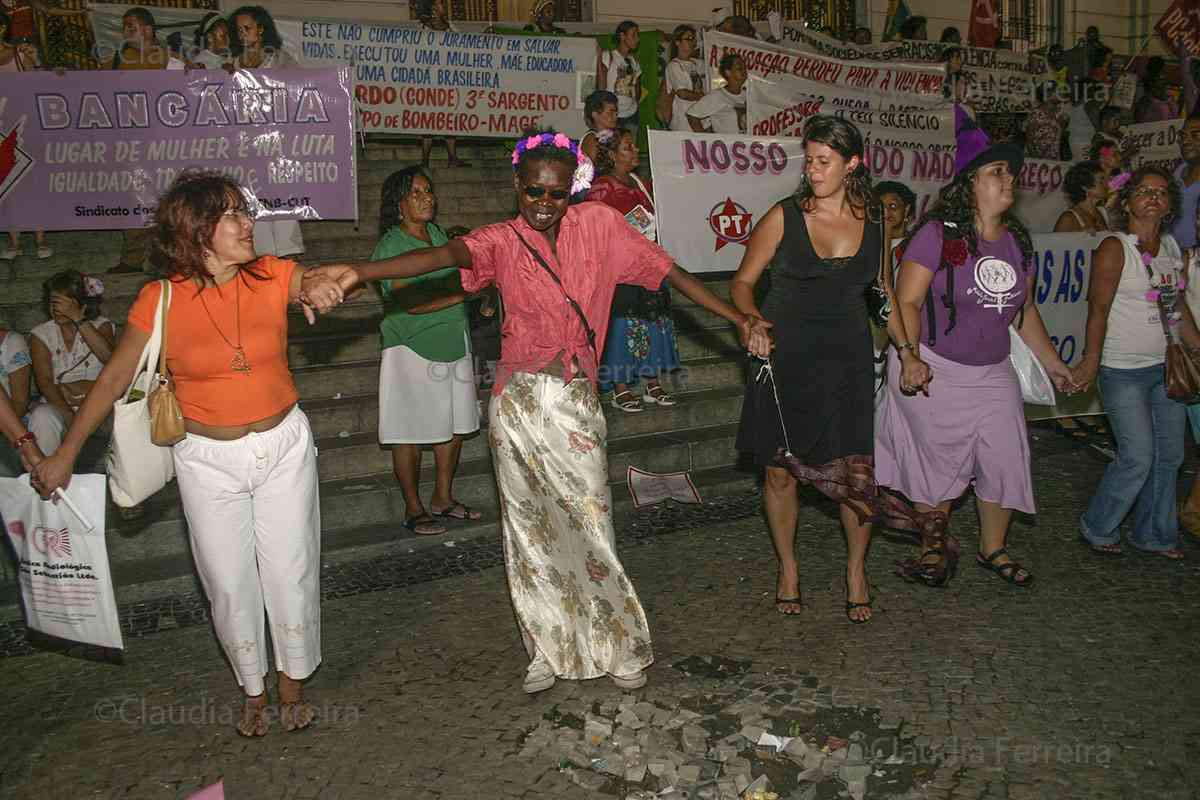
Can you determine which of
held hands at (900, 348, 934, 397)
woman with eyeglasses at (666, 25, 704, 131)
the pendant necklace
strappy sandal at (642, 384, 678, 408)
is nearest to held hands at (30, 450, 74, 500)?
the pendant necklace

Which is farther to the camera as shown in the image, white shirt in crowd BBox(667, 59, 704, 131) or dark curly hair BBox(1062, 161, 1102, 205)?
white shirt in crowd BBox(667, 59, 704, 131)

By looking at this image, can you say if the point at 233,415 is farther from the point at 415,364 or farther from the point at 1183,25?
the point at 1183,25

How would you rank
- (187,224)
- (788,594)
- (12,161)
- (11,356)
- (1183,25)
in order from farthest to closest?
(1183,25), (12,161), (11,356), (788,594), (187,224)

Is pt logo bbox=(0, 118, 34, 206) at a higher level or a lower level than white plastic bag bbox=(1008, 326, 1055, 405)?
higher

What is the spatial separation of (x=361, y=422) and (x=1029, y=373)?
4483 millimetres

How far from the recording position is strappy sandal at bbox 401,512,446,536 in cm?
629

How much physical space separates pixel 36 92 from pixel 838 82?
7612mm

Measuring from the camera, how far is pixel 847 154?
4.49 meters

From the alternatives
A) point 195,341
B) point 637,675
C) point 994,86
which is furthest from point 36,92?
point 994,86

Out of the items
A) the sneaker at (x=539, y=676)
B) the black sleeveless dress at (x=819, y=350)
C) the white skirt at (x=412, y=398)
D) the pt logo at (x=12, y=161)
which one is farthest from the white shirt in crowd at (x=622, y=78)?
the sneaker at (x=539, y=676)

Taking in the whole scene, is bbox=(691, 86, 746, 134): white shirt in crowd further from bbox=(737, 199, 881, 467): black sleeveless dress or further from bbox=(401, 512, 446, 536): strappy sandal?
bbox=(737, 199, 881, 467): black sleeveless dress

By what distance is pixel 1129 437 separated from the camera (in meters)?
5.59

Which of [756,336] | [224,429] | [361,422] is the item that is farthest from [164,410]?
[361,422]

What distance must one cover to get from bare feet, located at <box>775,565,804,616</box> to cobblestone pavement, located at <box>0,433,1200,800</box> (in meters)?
0.07
